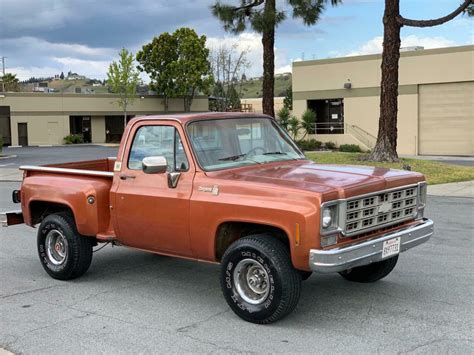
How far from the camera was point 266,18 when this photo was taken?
21859mm

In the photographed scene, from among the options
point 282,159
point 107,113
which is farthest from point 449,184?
point 107,113

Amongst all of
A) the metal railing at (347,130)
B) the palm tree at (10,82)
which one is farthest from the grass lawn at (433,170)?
the palm tree at (10,82)

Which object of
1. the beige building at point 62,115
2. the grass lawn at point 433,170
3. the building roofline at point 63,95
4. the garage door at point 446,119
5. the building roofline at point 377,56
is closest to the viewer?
the grass lawn at point 433,170

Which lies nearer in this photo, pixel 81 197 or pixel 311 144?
pixel 81 197

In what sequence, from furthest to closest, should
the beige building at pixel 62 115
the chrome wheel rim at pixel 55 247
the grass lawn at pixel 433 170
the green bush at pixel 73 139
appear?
the green bush at pixel 73 139
the beige building at pixel 62 115
the grass lawn at pixel 433 170
the chrome wheel rim at pixel 55 247

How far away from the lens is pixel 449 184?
647 inches

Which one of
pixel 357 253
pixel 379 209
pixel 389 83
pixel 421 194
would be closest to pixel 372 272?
pixel 421 194

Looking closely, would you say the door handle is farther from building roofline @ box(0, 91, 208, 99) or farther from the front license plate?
building roofline @ box(0, 91, 208, 99)

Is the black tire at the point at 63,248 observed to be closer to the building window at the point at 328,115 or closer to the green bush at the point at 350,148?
the green bush at the point at 350,148

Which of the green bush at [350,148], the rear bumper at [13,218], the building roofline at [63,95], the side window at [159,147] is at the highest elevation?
the building roofline at [63,95]

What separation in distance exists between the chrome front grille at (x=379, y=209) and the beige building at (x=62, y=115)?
5315 centimetres

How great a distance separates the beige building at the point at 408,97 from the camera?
3359 centimetres

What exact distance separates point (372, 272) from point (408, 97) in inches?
1224

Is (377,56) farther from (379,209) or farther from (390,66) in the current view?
(379,209)
